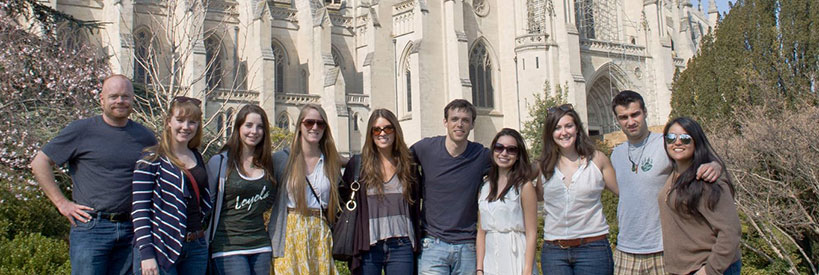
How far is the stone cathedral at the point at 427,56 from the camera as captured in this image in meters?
30.9

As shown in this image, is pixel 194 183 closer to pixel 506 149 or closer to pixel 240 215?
pixel 240 215

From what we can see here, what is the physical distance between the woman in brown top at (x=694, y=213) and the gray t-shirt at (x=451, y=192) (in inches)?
54.6

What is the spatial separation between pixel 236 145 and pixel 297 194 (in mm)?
611

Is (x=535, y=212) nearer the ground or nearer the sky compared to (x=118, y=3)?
nearer the ground

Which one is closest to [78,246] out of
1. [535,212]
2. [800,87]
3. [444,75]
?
[535,212]

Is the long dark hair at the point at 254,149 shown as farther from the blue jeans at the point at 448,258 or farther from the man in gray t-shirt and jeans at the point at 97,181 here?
the blue jeans at the point at 448,258

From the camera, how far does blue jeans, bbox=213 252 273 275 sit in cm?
482

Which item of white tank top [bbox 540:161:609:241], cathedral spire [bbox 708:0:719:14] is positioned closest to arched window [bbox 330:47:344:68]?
white tank top [bbox 540:161:609:241]

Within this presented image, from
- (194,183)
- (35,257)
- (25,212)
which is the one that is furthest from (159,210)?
(25,212)

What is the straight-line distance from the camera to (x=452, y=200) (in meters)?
5.20

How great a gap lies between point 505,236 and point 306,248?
1.50 meters

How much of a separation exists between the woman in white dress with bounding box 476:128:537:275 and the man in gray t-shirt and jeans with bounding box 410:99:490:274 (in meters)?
0.11

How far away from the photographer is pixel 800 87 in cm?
1841

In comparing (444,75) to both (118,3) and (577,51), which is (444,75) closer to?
(577,51)
